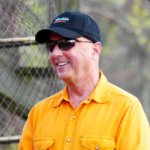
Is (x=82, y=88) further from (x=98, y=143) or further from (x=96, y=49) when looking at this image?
(x=98, y=143)

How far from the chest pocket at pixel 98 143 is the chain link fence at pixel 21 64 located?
5.68ft

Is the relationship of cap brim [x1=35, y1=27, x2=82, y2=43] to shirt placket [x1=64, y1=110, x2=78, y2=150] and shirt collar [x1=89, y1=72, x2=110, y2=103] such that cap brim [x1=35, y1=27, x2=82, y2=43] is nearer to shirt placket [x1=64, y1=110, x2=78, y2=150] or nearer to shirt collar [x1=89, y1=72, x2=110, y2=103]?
shirt collar [x1=89, y1=72, x2=110, y2=103]

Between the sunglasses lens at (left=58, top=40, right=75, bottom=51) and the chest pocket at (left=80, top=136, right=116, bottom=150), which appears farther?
the sunglasses lens at (left=58, top=40, right=75, bottom=51)

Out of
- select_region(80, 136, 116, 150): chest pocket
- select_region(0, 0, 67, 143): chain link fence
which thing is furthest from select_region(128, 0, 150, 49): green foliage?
select_region(80, 136, 116, 150): chest pocket

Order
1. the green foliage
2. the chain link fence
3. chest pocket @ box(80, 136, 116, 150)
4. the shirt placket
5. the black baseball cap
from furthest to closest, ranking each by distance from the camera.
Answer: the green foliage < the chain link fence < the black baseball cap < the shirt placket < chest pocket @ box(80, 136, 116, 150)

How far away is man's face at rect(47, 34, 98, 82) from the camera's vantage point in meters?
5.75

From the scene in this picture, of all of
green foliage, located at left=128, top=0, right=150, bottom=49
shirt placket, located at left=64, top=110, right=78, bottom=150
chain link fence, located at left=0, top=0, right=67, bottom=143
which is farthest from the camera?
green foliage, located at left=128, top=0, right=150, bottom=49

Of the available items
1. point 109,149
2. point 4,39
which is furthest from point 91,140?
point 4,39

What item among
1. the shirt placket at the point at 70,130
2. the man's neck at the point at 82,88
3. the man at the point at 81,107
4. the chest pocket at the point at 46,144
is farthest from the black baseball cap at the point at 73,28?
the chest pocket at the point at 46,144

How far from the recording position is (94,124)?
5645 millimetres

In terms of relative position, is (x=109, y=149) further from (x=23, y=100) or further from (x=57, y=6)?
(x=57, y=6)

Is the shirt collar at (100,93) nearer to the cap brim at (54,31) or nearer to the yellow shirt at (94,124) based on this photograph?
the yellow shirt at (94,124)

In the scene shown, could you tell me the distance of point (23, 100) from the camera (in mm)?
7586

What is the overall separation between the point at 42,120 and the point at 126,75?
19.0m
